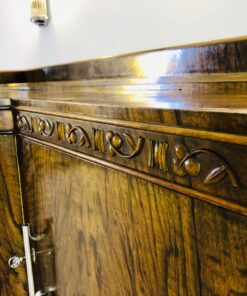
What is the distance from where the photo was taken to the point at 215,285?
28 cm

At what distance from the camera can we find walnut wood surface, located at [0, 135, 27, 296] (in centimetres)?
68

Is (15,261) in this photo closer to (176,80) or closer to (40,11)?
(176,80)

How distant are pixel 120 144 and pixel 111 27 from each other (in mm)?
830

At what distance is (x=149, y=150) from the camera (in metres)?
0.31

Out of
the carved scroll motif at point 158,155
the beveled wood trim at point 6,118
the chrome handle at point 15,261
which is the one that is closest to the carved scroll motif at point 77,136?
the carved scroll motif at point 158,155

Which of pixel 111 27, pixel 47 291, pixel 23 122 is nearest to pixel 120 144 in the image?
pixel 23 122

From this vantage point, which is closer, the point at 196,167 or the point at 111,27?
the point at 196,167

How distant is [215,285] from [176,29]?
2.17 feet

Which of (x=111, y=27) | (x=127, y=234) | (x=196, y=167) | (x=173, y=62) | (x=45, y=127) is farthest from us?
(x=111, y=27)

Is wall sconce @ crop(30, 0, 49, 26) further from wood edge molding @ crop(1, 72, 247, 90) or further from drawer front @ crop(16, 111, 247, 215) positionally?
drawer front @ crop(16, 111, 247, 215)

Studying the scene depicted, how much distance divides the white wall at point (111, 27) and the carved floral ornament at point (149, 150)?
40 centimetres

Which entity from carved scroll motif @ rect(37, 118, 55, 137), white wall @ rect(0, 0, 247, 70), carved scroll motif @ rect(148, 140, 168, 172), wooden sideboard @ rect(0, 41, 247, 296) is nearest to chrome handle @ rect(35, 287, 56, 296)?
wooden sideboard @ rect(0, 41, 247, 296)

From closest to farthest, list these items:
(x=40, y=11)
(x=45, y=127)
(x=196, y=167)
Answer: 1. (x=196, y=167)
2. (x=45, y=127)
3. (x=40, y=11)

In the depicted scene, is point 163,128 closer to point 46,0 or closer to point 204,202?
point 204,202
